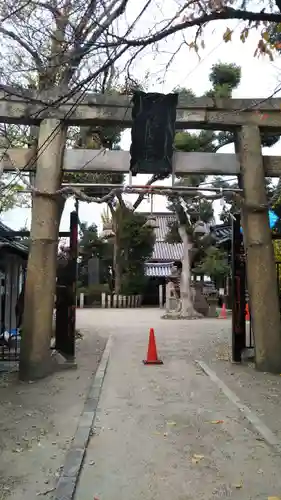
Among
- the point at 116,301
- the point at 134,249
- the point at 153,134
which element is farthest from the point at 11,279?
the point at 134,249

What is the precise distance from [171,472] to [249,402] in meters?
3.22

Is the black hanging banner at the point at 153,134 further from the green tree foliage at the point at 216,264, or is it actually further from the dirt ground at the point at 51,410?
the green tree foliage at the point at 216,264

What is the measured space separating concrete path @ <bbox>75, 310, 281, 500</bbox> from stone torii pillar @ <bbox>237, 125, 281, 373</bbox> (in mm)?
1359

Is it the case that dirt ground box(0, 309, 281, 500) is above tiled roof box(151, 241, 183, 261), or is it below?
below

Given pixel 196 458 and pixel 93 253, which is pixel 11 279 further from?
pixel 93 253

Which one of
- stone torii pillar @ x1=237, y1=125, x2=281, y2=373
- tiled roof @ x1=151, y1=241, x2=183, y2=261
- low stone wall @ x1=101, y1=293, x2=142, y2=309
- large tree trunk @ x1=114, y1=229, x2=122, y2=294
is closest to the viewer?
stone torii pillar @ x1=237, y1=125, x2=281, y2=373

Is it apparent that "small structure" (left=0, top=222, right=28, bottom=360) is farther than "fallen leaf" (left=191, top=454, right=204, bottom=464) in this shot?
Yes

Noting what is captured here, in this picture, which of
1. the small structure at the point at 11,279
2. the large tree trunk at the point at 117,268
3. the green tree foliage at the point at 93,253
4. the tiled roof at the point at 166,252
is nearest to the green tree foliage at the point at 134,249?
the large tree trunk at the point at 117,268

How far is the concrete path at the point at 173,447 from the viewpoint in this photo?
461 centimetres

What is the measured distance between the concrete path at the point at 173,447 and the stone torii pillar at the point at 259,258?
4.46 ft

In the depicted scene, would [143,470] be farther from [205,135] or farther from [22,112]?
[205,135]

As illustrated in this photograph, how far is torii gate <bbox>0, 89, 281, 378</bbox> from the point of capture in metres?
9.83

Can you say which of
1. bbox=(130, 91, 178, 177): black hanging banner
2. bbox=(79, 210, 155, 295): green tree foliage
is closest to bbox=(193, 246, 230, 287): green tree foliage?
bbox=(79, 210, 155, 295): green tree foliage

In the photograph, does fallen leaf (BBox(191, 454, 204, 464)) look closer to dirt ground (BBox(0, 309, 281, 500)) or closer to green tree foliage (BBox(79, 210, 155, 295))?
dirt ground (BBox(0, 309, 281, 500))
